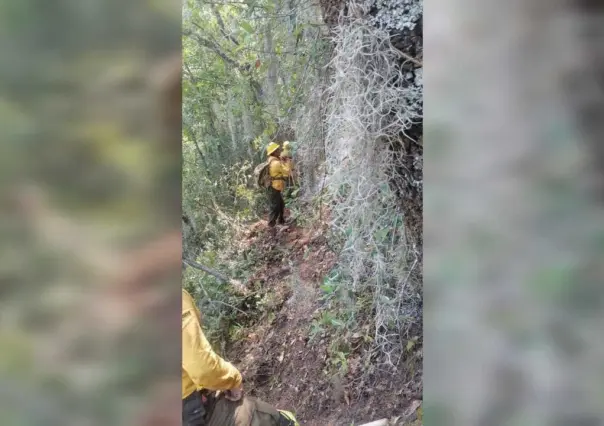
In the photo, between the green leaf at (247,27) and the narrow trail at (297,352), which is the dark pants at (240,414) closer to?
the narrow trail at (297,352)

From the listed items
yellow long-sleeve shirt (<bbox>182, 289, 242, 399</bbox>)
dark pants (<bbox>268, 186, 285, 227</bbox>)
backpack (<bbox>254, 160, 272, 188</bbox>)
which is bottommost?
yellow long-sleeve shirt (<bbox>182, 289, 242, 399</bbox>)

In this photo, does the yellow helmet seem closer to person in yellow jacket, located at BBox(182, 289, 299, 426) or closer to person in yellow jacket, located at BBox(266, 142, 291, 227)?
person in yellow jacket, located at BBox(266, 142, 291, 227)

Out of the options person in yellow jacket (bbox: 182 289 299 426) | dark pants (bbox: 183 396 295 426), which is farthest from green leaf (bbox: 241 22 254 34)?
dark pants (bbox: 183 396 295 426)

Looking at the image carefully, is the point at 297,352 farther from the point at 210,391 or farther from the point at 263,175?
the point at 263,175

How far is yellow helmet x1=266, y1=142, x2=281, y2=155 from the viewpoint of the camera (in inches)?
64.9

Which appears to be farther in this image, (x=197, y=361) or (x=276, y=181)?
(x=276, y=181)

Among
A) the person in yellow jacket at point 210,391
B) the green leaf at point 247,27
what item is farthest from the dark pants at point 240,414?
the green leaf at point 247,27

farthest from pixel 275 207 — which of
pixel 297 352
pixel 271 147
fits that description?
pixel 297 352

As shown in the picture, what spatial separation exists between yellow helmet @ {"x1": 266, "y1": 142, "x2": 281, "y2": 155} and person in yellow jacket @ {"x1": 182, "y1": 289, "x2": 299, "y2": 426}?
519 mm

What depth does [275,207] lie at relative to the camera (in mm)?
1652

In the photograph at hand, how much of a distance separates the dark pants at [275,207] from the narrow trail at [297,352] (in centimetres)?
4

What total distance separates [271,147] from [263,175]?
10 centimetres
